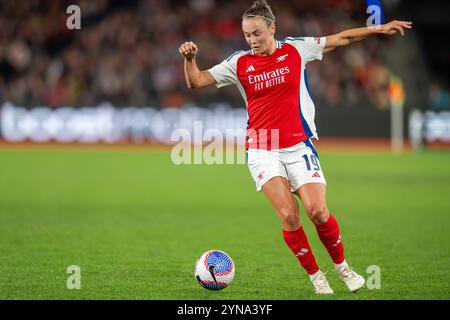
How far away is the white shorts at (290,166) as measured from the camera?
23.5 feet

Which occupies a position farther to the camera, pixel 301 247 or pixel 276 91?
pixel 276 91

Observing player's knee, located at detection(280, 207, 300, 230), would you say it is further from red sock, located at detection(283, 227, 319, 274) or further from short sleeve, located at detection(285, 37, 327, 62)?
short sleeve, located at detection(285, 37, 327, 62)

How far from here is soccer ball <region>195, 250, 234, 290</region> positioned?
7.24 meters

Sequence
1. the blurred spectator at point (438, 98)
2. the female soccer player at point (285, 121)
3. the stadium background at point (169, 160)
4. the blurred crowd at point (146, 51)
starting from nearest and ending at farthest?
the female soccer player at point (285, 121) → the stadium background at point (169, 160) → the blurred spectator at point (438, 98) → the blurred crowd at point (146, 51)

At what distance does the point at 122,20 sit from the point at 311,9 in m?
6.52

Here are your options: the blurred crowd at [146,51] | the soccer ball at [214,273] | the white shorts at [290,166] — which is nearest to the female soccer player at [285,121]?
the white shorts at [290,166]

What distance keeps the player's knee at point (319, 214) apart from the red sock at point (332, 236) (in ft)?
0.18

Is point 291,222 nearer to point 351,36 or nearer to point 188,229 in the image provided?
point 351,36

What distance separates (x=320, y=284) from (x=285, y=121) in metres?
1.40

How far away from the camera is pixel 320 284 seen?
712cm

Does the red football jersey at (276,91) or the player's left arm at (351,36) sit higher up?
the player's left arm at (351,36)

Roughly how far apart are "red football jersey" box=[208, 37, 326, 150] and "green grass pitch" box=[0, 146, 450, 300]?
1.34 meters

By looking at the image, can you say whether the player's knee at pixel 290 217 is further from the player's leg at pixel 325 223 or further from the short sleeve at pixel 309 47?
the short sleeve at pixel 309 47

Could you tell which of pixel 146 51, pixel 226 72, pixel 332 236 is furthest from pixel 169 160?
pixel 332 236
